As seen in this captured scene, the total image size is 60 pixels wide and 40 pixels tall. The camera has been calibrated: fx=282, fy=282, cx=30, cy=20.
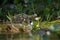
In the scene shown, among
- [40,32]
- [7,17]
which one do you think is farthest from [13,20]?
[40,32]

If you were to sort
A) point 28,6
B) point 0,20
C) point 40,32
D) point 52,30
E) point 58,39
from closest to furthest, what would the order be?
point 58,39, point 40,32, point 52,30, point 0,20, point 28,6

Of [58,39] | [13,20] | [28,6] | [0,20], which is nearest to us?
[58,39]

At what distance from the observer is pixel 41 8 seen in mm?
11695

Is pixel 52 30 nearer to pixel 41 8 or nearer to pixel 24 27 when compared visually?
pixel 24 27

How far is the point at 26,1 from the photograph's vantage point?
39.4ft

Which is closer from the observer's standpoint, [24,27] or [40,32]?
[40,32]

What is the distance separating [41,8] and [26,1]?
77 cm

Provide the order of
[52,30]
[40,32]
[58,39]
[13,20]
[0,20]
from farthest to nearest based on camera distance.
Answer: [0,20], [13,20], [52,30], [40,32], [58,39]

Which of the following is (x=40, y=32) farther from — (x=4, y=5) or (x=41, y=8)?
(x=4, y=5)

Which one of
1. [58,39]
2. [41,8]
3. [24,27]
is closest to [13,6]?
[41,8]

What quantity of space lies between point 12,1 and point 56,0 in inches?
80.5

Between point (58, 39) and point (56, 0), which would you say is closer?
point (58, 39)

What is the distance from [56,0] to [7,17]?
2.27 meters

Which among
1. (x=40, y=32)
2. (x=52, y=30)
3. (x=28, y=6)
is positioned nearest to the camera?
(x=40, y=32)
